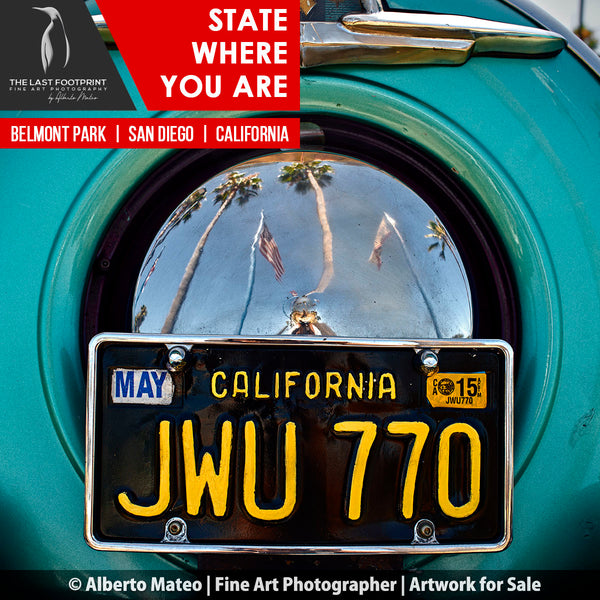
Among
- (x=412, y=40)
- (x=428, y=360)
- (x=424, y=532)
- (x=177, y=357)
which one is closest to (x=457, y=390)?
(x=428, y=360)

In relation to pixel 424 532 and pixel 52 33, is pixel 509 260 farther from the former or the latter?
pixel 52 33

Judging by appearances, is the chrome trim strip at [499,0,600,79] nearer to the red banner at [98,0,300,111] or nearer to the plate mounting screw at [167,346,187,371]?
the red banner at [98,0,300,111]

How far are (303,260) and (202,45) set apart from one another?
39 cm

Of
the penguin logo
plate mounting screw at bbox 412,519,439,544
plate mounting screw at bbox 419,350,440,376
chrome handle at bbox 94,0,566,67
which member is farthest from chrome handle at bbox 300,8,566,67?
plate mounting screw at bbox 412,519,439,544

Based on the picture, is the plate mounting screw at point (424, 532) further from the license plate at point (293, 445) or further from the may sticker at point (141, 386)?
the may sticker at point (141, 386)

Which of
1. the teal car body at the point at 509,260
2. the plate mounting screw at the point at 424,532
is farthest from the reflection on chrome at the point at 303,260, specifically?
the plate mounting screw at the point at 424,532

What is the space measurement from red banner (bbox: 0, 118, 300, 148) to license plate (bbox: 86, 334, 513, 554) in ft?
1.16

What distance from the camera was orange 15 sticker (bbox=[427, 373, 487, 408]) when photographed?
0.97 m

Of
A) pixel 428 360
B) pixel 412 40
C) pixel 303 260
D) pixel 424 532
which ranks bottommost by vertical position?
pixel 424 532

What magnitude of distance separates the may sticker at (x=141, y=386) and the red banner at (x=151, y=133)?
390 mm

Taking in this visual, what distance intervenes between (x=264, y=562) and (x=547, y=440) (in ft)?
1.63

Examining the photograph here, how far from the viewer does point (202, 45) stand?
42.0 inches

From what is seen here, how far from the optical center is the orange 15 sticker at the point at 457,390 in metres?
0.97

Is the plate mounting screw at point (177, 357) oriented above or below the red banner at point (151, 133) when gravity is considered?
below
